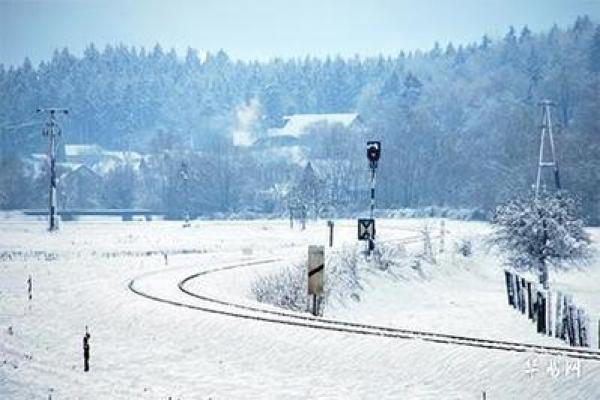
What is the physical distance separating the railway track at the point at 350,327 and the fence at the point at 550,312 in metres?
9.86

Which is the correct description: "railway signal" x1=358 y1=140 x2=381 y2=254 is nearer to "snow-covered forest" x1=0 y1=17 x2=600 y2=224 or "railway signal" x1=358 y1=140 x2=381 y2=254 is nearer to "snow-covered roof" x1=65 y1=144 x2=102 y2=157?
"snow-covered forest" x1=0 y1=17 x2=600 y2=224

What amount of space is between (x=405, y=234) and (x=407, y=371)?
2078 inches

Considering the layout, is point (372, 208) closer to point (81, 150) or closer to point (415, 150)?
point (415, 150)

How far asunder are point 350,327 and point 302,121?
16195 cm

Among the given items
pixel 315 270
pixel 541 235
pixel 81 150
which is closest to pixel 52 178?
pixel 541 235

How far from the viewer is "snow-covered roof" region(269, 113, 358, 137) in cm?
17488

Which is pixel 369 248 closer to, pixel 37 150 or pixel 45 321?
pixel 45 321

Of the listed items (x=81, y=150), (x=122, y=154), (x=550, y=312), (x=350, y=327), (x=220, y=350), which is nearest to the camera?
(x=220, y=350)

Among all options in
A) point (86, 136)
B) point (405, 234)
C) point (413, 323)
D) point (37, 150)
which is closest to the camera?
point (413, 323)

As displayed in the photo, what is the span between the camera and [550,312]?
109ft

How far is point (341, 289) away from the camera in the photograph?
41.4m

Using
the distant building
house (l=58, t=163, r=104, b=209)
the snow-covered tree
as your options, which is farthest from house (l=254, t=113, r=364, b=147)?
the snow-covered tree

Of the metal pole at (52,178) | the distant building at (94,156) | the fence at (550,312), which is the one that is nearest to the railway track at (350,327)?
the fence at (550,312)

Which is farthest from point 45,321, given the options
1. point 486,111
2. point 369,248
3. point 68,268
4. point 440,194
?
point 486,111
